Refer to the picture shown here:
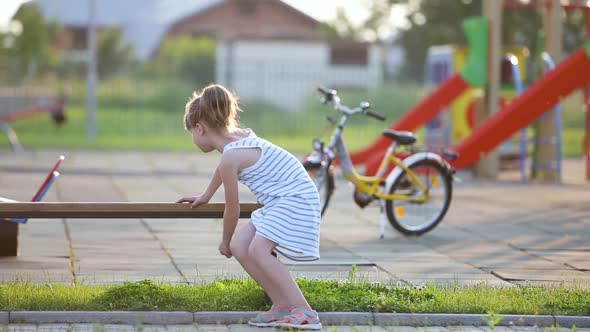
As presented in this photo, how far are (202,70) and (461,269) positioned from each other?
3137 centimetres

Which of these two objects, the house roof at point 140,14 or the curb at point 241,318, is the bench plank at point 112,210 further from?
the house roof at point 140,14

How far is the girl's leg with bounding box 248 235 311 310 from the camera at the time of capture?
6551 millimetres

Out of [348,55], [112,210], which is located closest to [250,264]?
[112,210]

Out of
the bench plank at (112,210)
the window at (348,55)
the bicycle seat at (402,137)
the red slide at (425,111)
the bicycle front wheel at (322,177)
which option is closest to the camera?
the bench plank at (112,210)

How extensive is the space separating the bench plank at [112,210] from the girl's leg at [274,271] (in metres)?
0.57

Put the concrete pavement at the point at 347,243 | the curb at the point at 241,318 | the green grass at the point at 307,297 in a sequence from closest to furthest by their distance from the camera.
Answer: the curb at the point at 241,318 → the green grass at the point at 307,297 → the concrete pavement at the point at 347,243

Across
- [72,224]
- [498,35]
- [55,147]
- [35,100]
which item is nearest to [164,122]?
[35,100]

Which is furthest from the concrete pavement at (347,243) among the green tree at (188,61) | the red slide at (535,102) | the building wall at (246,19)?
the building wall at (246,19)

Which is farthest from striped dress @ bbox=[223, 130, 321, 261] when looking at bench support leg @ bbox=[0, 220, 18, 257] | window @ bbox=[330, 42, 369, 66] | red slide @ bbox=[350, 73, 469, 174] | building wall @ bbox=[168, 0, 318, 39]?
building wall @ bbox=[168, 0, 318, 39]

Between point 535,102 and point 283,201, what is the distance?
370 inches

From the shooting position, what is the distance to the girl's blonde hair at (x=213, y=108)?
6.60m

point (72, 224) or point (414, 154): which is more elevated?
point (414, 154)

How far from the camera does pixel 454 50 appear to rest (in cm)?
2191

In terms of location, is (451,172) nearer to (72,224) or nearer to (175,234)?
(175,234)
